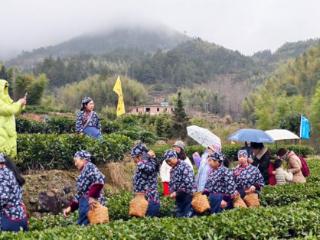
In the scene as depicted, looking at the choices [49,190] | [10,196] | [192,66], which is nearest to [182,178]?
[10,196]

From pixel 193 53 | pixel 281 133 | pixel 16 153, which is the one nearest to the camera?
pixel 16 153

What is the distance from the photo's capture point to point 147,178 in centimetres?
676

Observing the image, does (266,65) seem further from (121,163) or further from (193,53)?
(121,163)

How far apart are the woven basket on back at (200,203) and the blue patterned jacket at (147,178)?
574 mm

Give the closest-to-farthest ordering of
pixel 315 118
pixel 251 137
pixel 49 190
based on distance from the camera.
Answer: pixel 49 190
pixel 251 137
pixel 315 118

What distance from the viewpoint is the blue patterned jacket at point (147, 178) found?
667 centimetres

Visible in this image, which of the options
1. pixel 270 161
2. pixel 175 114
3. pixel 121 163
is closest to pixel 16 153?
pixel 121 163

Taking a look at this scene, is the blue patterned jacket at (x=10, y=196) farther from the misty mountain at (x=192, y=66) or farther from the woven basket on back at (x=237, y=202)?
the misty mountain at (x=192, y=66)

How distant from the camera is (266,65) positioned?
5778 inches

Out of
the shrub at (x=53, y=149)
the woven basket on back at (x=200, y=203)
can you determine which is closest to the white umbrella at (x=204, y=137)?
the woven basket on back at (x=200, y=203)

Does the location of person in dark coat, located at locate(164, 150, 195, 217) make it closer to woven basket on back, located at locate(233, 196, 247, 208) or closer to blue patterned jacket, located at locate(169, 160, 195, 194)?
blue patterned jacket, located at locate(169, 160, 195, 194)

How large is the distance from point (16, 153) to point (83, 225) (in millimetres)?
3680

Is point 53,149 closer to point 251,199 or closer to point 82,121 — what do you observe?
point 82,121

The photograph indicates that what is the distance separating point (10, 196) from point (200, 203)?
250 cm
